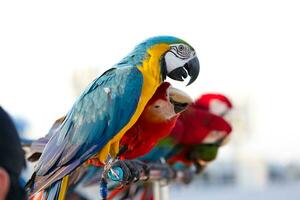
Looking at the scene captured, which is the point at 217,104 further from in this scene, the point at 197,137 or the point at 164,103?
the point at 164,103

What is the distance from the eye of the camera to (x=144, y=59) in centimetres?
113

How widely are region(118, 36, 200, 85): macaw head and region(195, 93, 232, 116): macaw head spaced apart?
711mm

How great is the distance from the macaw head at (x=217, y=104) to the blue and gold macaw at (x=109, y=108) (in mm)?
704

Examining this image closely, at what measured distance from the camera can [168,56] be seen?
1123 millimetres

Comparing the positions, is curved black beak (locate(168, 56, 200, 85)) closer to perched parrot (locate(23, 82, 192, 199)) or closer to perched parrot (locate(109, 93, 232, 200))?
perched parrot (locate(23, 82, 192, 199))

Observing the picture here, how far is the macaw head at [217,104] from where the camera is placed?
6.08ft

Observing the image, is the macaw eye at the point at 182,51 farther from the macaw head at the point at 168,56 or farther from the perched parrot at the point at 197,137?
the perched parrot at the point at 197,137

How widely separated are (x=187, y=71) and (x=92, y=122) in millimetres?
199

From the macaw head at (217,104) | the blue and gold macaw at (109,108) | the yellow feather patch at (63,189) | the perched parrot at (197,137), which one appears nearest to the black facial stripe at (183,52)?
the blue and gold macaw at (109,108)

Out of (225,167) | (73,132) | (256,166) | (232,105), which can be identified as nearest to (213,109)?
(232,105)

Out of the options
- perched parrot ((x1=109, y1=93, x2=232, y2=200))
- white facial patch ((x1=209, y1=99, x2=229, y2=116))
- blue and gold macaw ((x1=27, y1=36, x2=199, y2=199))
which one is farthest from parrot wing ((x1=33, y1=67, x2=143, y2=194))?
white facial patch ((x1=209, y1=99, x2=229, y2=116))

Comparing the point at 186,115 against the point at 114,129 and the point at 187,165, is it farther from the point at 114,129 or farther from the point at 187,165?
the point at 114,129

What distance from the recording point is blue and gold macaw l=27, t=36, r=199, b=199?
101cm

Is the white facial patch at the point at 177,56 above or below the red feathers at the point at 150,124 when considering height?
above
